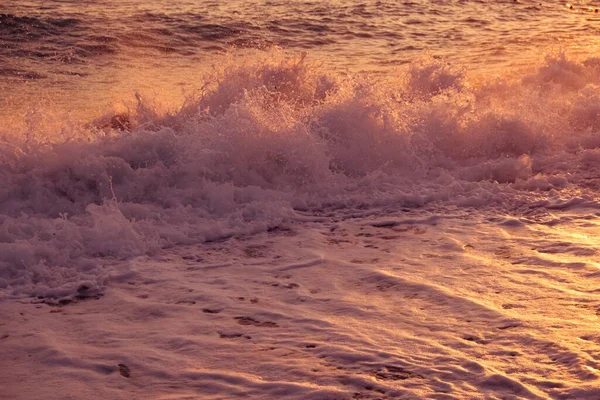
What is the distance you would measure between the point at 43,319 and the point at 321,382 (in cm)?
184

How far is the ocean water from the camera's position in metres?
4.25

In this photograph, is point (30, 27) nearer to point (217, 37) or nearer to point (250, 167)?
point (217, 37)

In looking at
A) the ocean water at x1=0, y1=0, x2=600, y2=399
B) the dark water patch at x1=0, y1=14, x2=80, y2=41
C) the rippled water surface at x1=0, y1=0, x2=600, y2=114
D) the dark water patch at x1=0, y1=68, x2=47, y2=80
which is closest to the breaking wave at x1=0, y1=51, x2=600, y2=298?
the ocean water at x1=0, y1=0, x2=600, y2=399

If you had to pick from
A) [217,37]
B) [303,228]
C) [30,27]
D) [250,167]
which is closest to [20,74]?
[30,27]

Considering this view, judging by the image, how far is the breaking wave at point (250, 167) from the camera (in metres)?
6.02

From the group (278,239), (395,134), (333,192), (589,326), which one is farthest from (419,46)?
(589,326)

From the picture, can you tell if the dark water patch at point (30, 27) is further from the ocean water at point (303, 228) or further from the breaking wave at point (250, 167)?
the breaking wave at point (250, 167)

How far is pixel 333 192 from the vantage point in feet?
24.1

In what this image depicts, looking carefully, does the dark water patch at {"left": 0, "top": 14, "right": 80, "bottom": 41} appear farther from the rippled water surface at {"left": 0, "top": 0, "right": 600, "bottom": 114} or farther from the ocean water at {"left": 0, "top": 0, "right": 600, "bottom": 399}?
the ocean water at {"left": 0, "top": 0, "right": 600, "bottom": 399}

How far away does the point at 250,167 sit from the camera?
24.5 feet

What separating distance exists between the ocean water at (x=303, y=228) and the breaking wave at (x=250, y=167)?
23 millimetres

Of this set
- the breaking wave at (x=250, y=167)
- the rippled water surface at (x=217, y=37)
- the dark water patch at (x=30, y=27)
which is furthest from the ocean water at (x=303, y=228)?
the dark water patch at (x=30, y=27)

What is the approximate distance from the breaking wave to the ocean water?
2 cm

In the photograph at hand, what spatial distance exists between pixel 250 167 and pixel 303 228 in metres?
1.19
